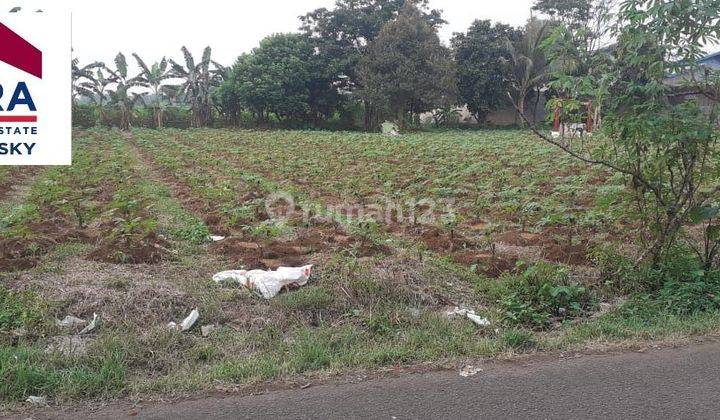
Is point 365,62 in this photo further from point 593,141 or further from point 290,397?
point 290,397

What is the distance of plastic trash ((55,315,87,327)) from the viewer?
3.96 metres

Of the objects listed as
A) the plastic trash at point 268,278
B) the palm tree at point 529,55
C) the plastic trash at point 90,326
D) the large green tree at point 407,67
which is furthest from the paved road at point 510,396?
the palm tree at point 529,55

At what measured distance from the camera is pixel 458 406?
9.81ft

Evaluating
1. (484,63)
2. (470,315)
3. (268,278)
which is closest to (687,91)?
(470,315)

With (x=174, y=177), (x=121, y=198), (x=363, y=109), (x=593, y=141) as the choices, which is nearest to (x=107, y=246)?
(x=121, y=198)

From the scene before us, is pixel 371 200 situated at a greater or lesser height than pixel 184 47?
lesser

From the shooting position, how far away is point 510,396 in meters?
3.10

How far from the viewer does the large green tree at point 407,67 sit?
97.6 feet

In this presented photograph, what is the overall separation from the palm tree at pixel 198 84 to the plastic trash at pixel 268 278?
31289 mm

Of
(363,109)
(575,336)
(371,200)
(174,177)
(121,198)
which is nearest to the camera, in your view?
(575,336)

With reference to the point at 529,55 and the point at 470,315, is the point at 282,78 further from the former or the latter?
the point at 470,315

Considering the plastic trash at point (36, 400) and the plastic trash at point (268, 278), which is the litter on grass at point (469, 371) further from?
the plastic trash at point (36, 400)

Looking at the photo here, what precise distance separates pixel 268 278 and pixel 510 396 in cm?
235

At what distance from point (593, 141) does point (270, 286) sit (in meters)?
3.14
